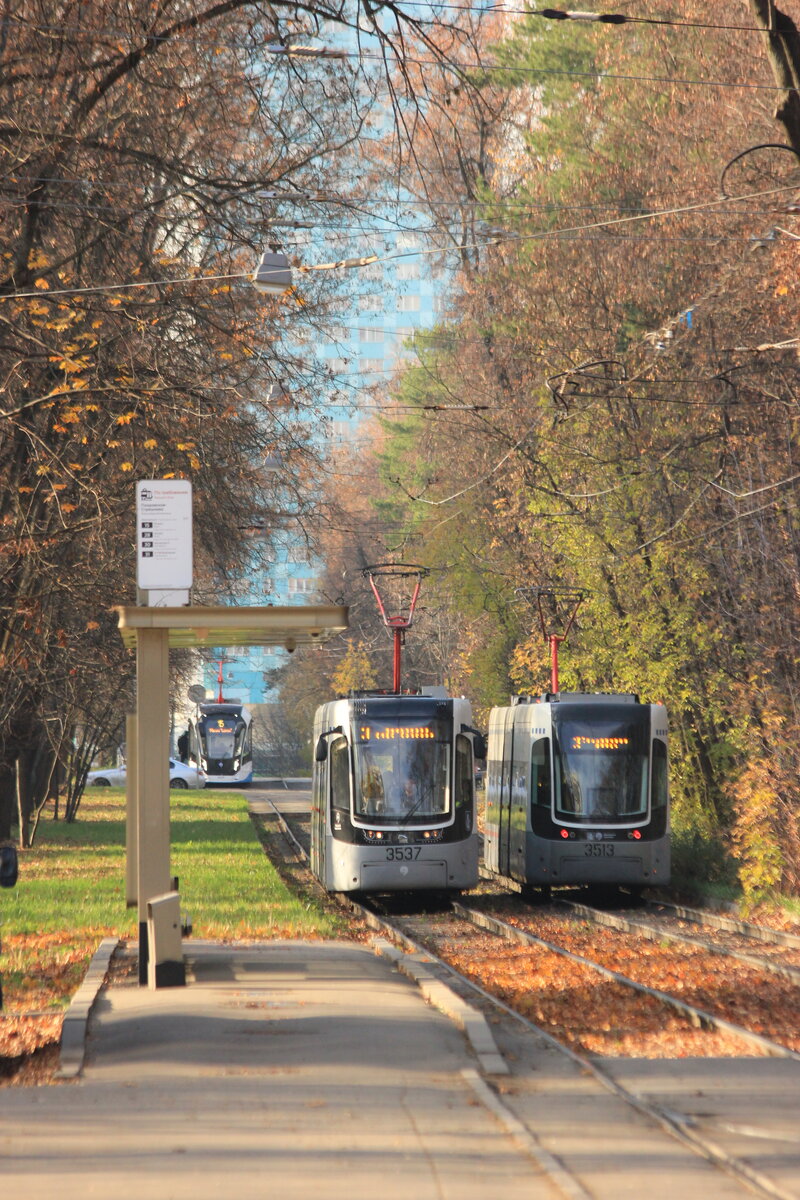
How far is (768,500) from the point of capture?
21.8 m

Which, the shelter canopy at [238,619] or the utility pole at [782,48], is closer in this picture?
the shelter canopy at [238,619]

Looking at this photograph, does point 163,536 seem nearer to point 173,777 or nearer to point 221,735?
point 221,735

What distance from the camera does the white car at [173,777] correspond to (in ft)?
224

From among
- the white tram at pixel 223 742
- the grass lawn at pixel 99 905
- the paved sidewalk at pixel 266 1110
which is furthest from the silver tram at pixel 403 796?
the white tram at pixel 223 742

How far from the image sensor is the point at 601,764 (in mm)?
21781

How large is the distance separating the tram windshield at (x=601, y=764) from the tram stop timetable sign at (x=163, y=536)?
11.3 m

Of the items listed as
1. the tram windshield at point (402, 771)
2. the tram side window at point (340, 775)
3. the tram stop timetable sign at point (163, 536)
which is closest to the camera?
the tram stop timetable sign at point (163, 536)

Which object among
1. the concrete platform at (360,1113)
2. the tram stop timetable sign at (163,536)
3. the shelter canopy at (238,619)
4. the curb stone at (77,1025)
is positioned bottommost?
the concrete platform at (360,1113)

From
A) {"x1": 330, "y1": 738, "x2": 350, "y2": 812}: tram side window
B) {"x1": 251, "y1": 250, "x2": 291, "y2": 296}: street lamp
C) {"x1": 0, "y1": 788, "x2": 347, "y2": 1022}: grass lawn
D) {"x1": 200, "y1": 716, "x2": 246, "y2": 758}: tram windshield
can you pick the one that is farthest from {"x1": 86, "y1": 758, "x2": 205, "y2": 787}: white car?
{"x1": 251, "y1": 250, "x2": 291, "y2": 296}: street lamp

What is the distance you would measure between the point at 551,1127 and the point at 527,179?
2758 centimetres

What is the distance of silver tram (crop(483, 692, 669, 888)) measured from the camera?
70.2 ft

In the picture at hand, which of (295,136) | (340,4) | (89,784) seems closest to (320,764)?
(295,136)

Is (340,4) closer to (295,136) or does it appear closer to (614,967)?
(295,136)

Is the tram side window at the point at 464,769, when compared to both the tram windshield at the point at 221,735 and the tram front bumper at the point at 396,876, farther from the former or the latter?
the tram windshield at the point at 221,735
